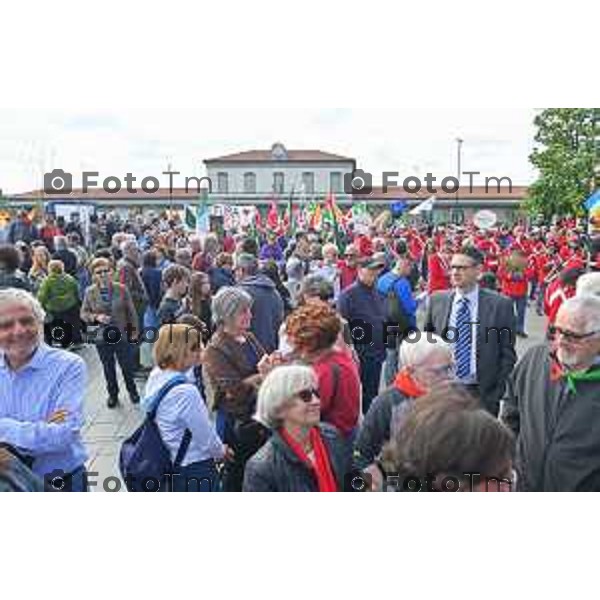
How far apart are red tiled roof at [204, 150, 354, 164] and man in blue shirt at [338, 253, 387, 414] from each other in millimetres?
72006

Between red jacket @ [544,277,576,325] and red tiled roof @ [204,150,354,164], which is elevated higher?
red tiled roof @ [204,150,354,164]

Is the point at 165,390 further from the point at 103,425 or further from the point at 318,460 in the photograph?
the point at 103,425

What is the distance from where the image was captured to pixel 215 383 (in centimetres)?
425

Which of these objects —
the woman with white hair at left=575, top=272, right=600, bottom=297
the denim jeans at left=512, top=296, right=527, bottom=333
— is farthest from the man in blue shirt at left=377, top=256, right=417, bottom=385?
the denim jeans at left=512, top=296, right=527, bottom=333

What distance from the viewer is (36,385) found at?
10.8ft

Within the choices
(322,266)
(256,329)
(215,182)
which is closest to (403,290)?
(256,329)

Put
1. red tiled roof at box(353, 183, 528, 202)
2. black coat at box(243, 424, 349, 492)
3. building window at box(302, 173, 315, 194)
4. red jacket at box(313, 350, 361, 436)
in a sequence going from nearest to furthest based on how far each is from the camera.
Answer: black coat at box(243, 424, 349, 492) < red jacket at box(313, 350, 361, 436) < red tiled roof at box(353, 183, 528, 202) < building window at box(302, 173, 315, 194)

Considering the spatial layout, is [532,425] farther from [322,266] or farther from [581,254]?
[581,254]

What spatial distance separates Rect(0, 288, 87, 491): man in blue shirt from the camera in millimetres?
3289

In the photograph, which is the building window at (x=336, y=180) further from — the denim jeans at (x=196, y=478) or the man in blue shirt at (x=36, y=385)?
the man in blue shirt at (x=36, y=385)

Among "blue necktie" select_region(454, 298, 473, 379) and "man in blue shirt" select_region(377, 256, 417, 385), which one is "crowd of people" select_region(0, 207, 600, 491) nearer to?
"blue necktie" select_region(454, 298, 473, 379)

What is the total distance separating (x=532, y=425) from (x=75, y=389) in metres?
1.85

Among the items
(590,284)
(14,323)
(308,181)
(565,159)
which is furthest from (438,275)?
(308,181)

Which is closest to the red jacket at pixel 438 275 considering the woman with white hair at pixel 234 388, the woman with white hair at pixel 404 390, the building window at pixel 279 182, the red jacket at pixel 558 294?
the red jacket at pixel 558 294
